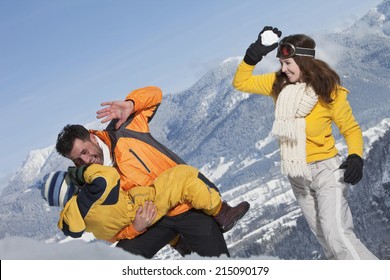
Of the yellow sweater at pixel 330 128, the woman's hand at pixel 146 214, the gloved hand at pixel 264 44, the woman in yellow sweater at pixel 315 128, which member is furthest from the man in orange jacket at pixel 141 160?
the gloved hand at pixel 264 44

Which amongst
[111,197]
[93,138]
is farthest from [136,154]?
[111,197]

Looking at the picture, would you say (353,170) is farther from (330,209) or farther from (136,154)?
(136,154)

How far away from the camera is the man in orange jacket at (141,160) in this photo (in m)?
5.82

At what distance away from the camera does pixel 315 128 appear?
6.66 meters

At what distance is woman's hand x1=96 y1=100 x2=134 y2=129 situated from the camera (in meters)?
6.14

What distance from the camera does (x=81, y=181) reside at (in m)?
5.28

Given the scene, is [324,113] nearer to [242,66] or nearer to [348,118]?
[348,118]

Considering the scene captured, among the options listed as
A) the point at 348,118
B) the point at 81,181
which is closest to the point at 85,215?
the point at 81,181

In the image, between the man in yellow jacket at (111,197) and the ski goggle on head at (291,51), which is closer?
the man in yellow jacket at (111,197)

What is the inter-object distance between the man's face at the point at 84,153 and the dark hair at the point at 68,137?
35 millimetres

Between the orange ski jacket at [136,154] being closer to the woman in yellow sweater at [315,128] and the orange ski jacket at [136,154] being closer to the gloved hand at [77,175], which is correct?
the gloved hand at [77,175]

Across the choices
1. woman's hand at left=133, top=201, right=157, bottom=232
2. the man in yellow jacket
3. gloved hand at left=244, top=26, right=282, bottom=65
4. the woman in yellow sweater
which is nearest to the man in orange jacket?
the man in yellow jacket

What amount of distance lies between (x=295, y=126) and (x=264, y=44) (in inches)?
39.8

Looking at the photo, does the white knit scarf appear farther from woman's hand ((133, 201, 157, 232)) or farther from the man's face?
the man's face
